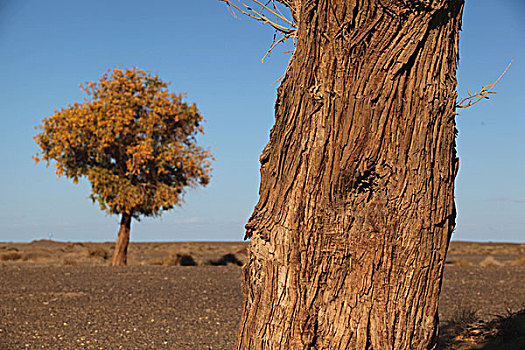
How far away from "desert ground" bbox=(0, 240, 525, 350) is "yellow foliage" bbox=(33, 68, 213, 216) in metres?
2.96

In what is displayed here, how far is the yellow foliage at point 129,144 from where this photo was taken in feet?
64.0

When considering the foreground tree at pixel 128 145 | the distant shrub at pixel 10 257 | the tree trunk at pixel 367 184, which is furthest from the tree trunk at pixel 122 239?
the tree trunk at pixel 367 184

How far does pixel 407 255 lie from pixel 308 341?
79cm

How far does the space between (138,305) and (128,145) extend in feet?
32.9

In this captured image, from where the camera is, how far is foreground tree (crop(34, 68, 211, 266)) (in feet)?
64.0

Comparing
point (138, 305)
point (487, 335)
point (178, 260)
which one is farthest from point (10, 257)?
point (487, 335)

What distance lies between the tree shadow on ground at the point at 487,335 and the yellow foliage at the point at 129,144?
1387 centimetres

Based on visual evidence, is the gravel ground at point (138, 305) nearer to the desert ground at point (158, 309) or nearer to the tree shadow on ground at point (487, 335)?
the desert ground at point (158, 309)

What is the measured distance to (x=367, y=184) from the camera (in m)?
3.19

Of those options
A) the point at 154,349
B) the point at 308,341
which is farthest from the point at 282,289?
the point at 154,349

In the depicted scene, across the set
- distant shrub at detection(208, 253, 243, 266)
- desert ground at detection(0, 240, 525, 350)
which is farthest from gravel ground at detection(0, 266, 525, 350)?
distant shrub at detection(208, 253, 243, 266)

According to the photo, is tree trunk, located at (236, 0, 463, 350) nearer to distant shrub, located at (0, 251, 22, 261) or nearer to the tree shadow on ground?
the tree shadow on ground

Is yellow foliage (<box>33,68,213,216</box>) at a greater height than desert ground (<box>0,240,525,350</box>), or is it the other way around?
yellow foliage (<box>33,68,213,216</box>)

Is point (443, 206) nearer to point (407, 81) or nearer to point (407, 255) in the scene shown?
point (407, 255)
